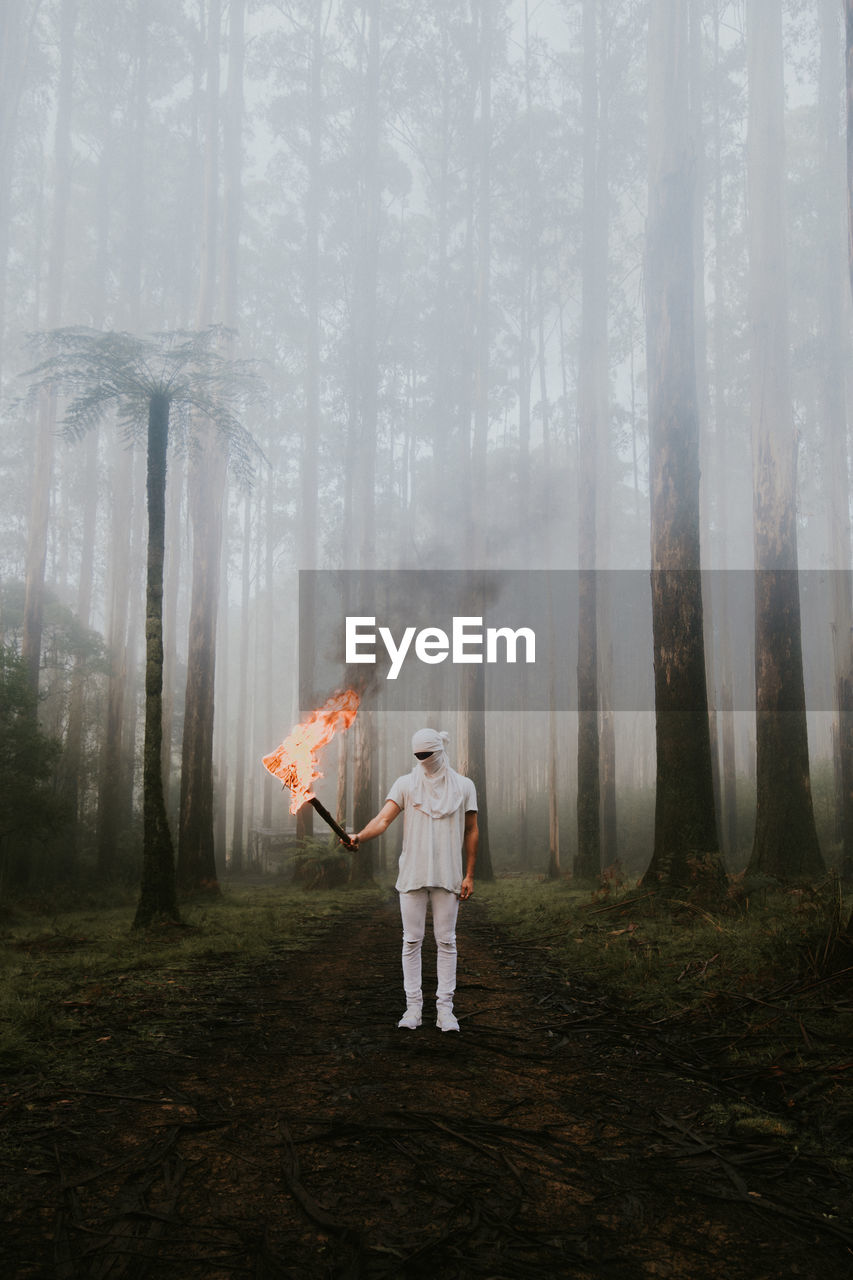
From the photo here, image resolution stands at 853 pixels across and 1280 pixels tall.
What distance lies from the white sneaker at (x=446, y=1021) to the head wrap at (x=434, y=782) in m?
1.38

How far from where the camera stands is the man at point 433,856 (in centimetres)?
550

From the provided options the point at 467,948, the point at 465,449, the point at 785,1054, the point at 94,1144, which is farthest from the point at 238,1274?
the point at 465,449

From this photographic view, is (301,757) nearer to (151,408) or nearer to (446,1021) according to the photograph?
(446,1021)

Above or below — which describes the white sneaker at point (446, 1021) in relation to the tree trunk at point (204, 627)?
below

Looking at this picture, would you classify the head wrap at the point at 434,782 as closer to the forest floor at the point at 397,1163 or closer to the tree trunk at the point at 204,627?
the forest floor at the point at 397,1163

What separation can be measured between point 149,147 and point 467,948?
3559 centimetres

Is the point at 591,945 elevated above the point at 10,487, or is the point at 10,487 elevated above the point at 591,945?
the point at 10,487

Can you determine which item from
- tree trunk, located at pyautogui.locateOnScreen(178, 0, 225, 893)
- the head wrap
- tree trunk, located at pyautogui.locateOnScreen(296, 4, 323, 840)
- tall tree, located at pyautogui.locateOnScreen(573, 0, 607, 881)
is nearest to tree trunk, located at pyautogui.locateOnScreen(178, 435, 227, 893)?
tree trunk, located at pyautogui.locateOnScreen(178, 0, 225, 893)

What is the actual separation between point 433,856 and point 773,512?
1041 cm

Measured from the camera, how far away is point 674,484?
11.4 metres

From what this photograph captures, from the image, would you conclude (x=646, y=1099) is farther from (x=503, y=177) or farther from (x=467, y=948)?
(x=503, y=177)

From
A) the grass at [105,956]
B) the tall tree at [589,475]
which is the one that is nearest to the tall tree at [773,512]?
the tall tree at [589,475]

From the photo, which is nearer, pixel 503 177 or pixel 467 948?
pixel 467 948

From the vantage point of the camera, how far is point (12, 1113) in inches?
150
